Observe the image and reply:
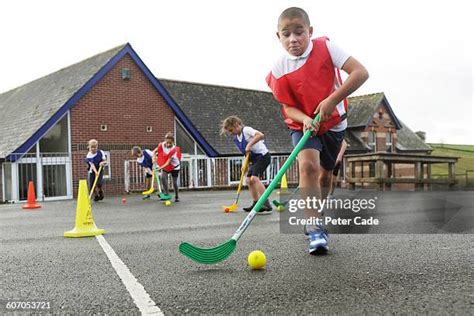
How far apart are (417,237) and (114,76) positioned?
18083 millimetres

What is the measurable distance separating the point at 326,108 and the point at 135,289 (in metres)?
2.03

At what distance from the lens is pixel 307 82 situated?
13.4 feet

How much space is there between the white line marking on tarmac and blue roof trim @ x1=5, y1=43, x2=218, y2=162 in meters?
Result: 15.1

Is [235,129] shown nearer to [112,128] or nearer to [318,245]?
[318,245]

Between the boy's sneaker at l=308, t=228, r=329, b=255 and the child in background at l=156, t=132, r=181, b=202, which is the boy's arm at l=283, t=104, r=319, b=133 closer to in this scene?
the boy's sneaker at l=308, t=228, r=329, b=255

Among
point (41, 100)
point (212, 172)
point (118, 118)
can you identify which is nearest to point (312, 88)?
point (118, 118)

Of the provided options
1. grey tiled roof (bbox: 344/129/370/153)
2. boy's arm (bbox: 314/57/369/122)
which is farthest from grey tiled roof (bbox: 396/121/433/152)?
boy's arm (bbox: 314/57/369/122)

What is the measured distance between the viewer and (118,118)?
20.8m

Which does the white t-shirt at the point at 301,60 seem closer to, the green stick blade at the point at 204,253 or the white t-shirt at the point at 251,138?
the green stick blade at the point at 204,253

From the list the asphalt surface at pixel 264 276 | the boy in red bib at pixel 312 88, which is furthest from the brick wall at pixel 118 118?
the boy in red bib at pixel 312 88

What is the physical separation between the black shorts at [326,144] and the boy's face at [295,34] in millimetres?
752

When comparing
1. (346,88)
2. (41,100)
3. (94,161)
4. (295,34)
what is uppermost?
(41,100)

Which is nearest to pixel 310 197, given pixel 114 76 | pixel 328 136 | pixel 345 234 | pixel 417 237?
pixel 328 136

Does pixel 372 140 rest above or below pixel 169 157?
above
